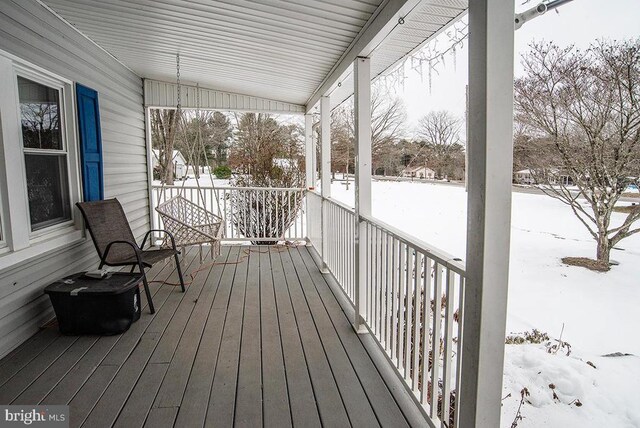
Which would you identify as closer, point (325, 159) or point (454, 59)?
point (454, 59)

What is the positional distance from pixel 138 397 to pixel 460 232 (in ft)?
10.0

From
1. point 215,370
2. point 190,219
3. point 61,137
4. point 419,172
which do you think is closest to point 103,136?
point 61,137

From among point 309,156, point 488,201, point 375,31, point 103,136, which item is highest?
point 375,31

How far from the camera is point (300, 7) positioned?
261cm

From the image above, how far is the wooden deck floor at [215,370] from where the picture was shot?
1989mm

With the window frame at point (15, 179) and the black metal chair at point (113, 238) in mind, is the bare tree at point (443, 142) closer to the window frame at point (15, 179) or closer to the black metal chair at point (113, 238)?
the black metal chair at point (113, 238)

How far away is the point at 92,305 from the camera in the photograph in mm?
2857

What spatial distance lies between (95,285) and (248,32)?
2381 millimetres

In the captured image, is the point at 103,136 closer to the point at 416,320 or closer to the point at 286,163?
the point at 286,163

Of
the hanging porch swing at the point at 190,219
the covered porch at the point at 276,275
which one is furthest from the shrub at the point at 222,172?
the covered porch at the point at 276,275

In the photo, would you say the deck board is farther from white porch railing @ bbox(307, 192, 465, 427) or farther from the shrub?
the shrub

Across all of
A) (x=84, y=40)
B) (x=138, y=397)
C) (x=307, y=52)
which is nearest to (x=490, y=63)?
(x=138, y=397)

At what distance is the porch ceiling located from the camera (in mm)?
2594

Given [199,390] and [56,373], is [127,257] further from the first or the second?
[199,390]
